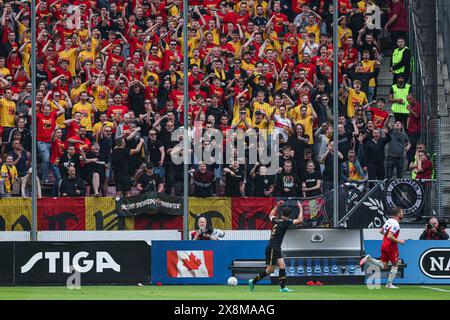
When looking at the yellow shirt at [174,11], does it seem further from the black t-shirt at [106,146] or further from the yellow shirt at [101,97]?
the black t-shirt at [106,146]

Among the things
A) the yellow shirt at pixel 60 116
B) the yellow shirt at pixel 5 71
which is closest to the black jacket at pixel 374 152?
the yellow shirt at pixel 60 116

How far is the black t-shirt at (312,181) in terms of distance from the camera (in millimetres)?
27266

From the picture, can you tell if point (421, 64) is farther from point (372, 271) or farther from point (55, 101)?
point (55, 101)

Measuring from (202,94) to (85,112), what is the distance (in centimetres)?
270

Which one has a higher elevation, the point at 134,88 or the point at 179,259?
the point at 134,88

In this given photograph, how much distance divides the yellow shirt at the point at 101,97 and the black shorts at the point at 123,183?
105 inches

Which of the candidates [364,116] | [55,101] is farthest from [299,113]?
[55,101]

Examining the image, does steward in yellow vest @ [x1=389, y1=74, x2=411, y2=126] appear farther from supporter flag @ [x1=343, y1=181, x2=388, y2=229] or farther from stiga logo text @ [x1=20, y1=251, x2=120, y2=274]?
stiga logo text @ [x1=20, y1=251, x2=120, y2=274]

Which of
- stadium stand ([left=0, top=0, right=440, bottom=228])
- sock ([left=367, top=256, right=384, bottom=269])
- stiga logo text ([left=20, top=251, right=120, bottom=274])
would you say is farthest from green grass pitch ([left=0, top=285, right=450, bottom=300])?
stadium stand ([left=0, top=0, right=440, bottom=228])

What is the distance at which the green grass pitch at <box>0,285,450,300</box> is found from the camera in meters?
22.9

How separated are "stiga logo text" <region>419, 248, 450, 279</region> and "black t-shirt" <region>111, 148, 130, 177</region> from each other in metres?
6.57

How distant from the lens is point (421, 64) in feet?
98.4

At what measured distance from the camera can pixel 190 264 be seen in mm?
27141

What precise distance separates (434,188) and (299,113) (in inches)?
143
